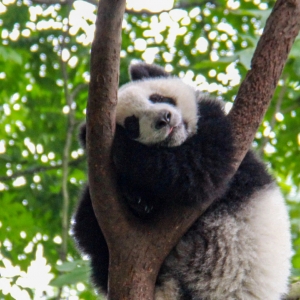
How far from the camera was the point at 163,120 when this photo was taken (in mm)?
3416

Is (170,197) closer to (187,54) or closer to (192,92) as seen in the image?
(192,92)

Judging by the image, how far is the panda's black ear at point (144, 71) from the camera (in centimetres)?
421

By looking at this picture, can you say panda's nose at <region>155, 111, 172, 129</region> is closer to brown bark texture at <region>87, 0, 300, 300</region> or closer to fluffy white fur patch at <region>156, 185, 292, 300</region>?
brown bark texture at <region>87, 0, 300, 300</region>

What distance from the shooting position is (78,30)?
6.82m

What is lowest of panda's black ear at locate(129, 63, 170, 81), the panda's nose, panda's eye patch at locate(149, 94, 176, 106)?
the panda's nose

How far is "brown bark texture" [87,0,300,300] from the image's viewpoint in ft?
8.82

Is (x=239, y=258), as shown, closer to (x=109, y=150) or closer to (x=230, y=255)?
(x=230, y=255)

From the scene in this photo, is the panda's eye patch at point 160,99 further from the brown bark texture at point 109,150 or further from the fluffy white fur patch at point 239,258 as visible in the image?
the fluffy white fur patch at point 239,258

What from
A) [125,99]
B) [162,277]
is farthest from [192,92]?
[162,277]

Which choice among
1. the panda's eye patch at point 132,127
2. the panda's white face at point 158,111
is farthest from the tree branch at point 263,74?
the panda's eye patch at point 132,127

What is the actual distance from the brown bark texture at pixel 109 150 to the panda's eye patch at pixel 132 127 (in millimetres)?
654

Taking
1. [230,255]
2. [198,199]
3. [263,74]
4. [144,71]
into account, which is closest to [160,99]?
[144,71]

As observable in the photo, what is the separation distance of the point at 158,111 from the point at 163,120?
12cm

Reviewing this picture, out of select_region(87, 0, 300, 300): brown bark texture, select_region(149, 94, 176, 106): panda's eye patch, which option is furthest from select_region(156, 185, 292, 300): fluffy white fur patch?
select_region(149, 94, 176, 106): panda's eye patch
